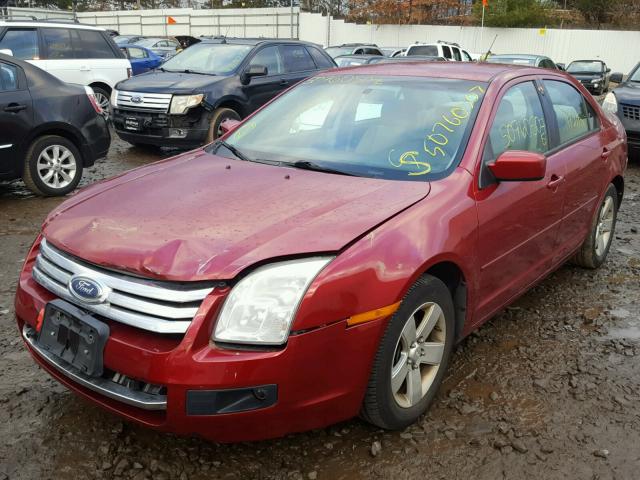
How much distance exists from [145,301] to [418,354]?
1.18m

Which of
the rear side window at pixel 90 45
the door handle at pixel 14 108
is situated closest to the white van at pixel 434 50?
the rear side window at pixel 90 45

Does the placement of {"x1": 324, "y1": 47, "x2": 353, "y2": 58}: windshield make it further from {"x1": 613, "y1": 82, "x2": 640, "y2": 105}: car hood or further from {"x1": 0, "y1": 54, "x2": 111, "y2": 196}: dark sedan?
{"x1": 0, "y1": 54, "x2": 111, "y2": 196}: dark sedan

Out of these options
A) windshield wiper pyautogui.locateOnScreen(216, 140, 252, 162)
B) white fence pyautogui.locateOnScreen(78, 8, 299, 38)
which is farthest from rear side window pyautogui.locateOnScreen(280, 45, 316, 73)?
white fence pyautogui.locateOnScreen(78, 8, 299, 38)

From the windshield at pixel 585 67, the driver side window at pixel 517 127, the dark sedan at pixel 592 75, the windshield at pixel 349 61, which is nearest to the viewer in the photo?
the driver side window at pixel 517 127

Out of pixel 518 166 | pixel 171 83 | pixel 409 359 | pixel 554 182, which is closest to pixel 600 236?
pixel 554 182

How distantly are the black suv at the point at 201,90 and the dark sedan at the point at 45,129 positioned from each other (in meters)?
1.44

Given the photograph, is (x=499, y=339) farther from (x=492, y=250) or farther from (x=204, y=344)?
(x=204, y=344)

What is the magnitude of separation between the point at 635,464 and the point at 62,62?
397 inches

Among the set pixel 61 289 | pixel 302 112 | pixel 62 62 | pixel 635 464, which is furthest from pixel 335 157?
pixel 62 62

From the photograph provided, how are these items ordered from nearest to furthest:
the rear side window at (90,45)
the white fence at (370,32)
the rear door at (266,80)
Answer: the rear door at (266,80)
the rear side window at (90,45)
the white fence at (370,32)

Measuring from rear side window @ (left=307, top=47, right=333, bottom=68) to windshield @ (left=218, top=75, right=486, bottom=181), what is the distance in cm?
682

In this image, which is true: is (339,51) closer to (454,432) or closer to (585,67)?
(585,67)

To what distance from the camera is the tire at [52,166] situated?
643 centimetres

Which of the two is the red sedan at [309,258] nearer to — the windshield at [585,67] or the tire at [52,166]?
the tire at [52,166]
